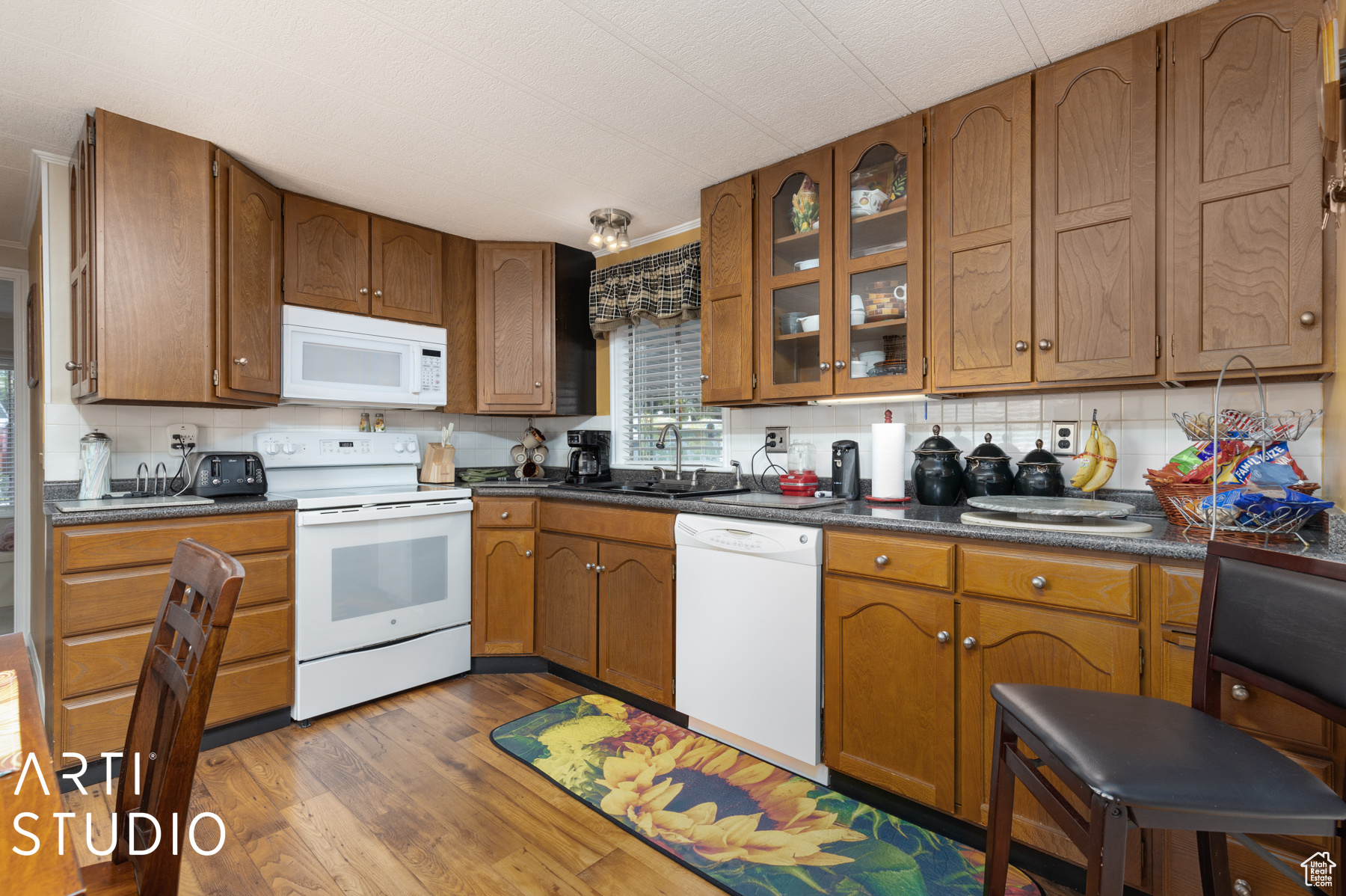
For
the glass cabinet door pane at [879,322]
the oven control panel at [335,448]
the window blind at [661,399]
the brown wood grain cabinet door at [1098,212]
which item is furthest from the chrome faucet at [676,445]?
the brown wood grain cabinet door at [1098,212]

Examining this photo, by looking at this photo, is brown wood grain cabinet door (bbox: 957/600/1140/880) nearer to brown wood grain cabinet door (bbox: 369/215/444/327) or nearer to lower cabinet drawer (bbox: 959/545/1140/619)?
lower cabinet drawer (bbox: 959/545/1140/619)

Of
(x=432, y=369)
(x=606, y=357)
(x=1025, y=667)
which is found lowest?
(x=1025, y=667)

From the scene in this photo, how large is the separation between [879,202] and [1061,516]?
125 centimetres

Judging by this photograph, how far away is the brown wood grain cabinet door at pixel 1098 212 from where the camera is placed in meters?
1.76

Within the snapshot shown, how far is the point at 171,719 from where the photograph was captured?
90 centimetres

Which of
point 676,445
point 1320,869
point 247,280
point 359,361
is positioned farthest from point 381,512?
point 1320,869

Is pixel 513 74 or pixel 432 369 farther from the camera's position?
pixel 432 369

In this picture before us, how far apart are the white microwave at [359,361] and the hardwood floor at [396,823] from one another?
1439mm

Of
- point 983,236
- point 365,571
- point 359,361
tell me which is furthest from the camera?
point 359,361

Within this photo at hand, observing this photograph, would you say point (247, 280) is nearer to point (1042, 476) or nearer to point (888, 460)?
point (888, 460)

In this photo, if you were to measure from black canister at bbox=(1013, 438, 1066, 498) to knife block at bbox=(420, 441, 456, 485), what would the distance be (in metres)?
2.72

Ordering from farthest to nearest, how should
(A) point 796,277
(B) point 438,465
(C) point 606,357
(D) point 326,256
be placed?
(C) point 606,357, (B) point 438,465, (D) point 326,256, (A) point 796,277

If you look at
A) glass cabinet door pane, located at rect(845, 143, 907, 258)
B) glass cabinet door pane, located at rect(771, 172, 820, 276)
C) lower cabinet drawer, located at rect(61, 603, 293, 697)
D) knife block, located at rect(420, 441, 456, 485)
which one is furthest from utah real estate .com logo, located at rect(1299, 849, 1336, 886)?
knife block, located at rect(420, 441, 456, 485)

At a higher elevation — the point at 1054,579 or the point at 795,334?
the point at 795,334
